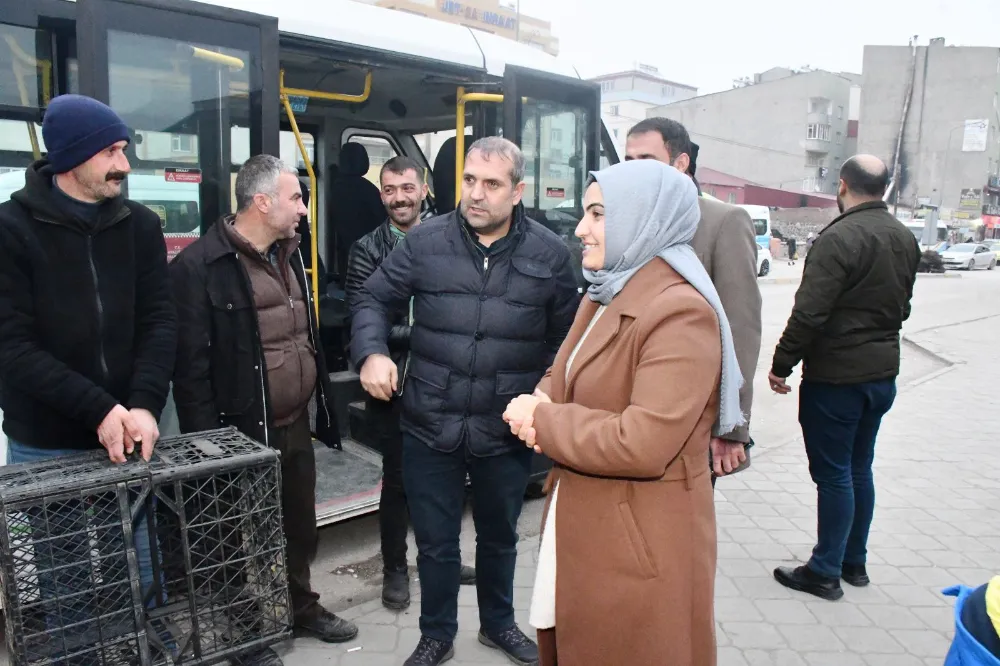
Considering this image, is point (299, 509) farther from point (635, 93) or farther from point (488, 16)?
point (635, 93)

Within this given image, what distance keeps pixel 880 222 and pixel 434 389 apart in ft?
7.34

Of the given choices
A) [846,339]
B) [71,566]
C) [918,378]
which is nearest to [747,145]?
[918,378]

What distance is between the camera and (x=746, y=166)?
54062 millimetres

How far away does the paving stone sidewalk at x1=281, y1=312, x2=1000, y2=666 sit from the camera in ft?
11.0

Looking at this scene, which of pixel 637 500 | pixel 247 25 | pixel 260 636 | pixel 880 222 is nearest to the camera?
pixel 637 500

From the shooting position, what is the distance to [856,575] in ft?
13.2

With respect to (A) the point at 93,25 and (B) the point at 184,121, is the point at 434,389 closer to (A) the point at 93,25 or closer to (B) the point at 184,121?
(B) the point at 184,121

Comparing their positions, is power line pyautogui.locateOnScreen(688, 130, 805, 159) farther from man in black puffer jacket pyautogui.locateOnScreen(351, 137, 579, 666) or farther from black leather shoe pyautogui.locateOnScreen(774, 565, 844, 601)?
man in black puffer jacket pyautogui.locateOnScreen(351, 137, 579, 666)

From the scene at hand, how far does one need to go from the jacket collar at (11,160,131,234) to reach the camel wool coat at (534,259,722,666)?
1619 millimetres

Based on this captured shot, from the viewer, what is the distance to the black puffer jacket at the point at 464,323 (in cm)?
291

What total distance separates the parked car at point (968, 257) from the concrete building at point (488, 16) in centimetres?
2061

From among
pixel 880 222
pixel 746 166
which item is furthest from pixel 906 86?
pixel 880 222

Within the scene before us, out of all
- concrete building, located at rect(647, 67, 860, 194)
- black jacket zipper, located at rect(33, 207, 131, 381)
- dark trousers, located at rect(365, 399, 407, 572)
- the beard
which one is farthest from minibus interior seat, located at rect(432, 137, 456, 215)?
concrete building, located at rect(647, 67, 860, 194)

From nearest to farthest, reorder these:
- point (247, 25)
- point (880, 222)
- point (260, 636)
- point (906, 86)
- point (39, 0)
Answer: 1. point (260, 636)
2. point (39, 0)
3. point (247, 25)
4. point (880, 222)
5. point (906, 86)
